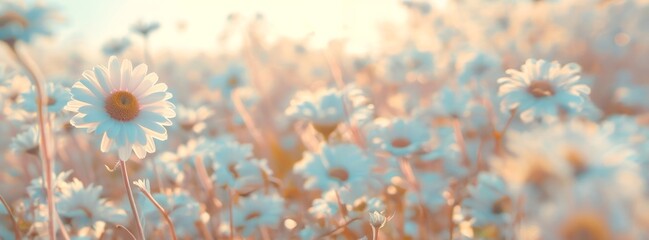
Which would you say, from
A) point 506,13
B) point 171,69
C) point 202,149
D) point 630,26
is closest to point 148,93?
point 202,149

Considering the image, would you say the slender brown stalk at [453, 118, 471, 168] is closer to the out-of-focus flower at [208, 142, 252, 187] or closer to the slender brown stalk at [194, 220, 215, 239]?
the out-of-focus flower at [208, 142, 252, 187]

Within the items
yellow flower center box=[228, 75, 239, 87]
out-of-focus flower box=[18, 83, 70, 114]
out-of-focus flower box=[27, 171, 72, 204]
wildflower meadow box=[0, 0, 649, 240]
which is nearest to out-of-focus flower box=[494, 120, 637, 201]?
wildflower meadow box=[0, 0, 649, 240]

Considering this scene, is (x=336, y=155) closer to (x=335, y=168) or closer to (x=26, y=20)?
(x=335, y=168)

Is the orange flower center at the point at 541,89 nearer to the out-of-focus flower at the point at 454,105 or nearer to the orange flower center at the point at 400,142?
the orange flower center at the point at 400,142

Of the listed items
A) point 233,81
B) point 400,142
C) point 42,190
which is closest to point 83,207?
Result: point 42,190

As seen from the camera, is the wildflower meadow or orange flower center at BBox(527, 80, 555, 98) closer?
the wildflower meadow
